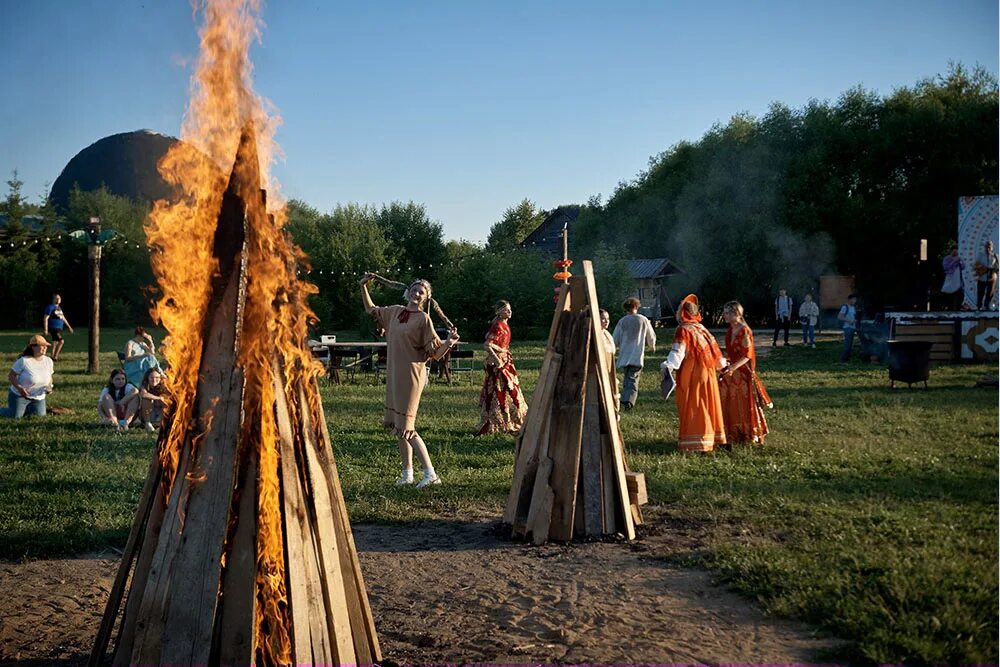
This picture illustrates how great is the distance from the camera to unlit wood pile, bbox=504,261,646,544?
660 cm

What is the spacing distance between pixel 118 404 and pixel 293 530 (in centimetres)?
1005

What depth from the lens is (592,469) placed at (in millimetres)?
6645

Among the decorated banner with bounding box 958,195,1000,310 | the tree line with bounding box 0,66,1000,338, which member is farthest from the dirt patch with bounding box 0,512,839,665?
the tree line with bounding box 0,66,1000,338

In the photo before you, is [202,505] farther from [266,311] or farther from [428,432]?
[428,432]

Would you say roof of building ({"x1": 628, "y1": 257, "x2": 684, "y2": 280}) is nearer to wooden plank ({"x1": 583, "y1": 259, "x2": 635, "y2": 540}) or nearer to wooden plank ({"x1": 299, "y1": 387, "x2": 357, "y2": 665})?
wooden plank ({"x1": 583, "y1": 259, "x2": 635, "y2": 540})

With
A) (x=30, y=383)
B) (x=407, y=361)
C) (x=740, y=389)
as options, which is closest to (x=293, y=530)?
(x=407, y=361)

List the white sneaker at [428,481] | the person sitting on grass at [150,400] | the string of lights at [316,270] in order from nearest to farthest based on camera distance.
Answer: the white sneaker at [428,481], the person sitting on grass at [150,400], the string of lights at [316,270]

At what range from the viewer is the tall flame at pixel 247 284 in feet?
12.5

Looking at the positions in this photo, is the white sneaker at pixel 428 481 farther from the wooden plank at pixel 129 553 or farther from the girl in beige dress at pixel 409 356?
A: the wooden plank at pixel 129 553

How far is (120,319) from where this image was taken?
150 feet

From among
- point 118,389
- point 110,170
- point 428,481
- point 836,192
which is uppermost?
point 110,170

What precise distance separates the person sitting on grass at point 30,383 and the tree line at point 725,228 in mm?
19845

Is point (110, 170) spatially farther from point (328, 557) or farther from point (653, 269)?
point (328, 557)

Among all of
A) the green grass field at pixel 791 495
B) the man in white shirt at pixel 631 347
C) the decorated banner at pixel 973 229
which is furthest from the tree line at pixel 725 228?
the green grass field at pixel 791 495
